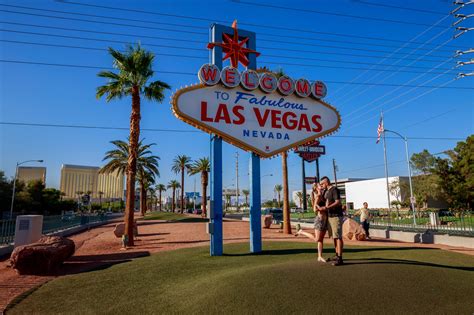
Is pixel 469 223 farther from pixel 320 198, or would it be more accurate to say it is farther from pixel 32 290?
pixel 32 290

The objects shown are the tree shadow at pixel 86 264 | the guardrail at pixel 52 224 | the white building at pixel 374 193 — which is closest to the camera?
the tree shadow at pixel 86 264

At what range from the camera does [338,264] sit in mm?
6766

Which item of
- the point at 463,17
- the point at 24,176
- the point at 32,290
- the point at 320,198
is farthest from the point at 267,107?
the point at 24,176

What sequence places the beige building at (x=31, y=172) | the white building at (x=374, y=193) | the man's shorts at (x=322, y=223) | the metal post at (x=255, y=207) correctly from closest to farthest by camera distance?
the man's shorts at (x=322, y=223) < the metal post at (x=255, y=207) < the white building at (x=374, y=193) < the beige building at (x=31, y=172)

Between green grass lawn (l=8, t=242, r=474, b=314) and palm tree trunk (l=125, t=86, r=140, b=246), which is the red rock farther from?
palm tree trunk (l=125, t=86, r=140, b=246)

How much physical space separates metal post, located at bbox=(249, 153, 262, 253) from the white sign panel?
52 centimetres

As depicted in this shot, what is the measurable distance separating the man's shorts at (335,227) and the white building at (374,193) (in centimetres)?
5772

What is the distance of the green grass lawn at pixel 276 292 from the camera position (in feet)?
16.0

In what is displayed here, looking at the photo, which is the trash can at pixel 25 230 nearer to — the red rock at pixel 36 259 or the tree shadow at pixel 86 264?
the tree shadow at pixel 86 264

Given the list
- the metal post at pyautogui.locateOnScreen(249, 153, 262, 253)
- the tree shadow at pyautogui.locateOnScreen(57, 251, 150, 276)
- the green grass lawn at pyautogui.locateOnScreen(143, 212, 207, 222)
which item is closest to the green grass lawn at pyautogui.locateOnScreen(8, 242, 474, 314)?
the tree shadow at pyautogui.locateOnScreen(57, 251, 150, 276)

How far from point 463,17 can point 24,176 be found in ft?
550

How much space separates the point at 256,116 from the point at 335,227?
5.33 m

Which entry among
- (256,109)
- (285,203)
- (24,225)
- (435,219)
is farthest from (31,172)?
(435,219)

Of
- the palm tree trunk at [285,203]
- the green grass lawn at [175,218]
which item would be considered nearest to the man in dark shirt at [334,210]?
the palm tree trunk at [285,203]
